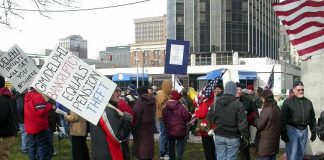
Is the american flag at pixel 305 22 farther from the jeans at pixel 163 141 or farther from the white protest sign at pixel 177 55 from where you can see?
the white protest sign at pixel 177 55

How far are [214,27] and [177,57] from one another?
67.0 m

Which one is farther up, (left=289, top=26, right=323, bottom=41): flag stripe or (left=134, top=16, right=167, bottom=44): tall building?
(left=134, top=16, right=167, bottom=44): tall building

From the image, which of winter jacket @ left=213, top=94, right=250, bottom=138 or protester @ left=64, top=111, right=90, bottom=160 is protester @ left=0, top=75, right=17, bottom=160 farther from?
winter jacket @ left=213, top=94, right=250, bottom=138

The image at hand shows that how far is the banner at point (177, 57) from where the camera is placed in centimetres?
1359

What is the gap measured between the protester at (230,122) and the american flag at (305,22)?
9.24ft

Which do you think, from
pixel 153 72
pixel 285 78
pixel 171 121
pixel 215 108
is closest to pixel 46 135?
pixel 171 121

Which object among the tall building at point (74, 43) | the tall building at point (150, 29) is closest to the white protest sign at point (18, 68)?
the tall building at point (74, 43)

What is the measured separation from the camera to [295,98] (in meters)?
8.95

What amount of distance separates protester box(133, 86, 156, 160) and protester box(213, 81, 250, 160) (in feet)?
3.99

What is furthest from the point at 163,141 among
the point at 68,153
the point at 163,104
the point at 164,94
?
the point at 68,153

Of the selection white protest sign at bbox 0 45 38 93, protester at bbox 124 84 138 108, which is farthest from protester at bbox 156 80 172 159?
white protest sign at bbox 0 45 38 93

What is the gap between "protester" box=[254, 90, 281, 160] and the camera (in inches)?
339

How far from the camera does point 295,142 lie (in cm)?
898

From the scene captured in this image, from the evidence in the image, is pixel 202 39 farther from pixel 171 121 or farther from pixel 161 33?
pixel 161 33
